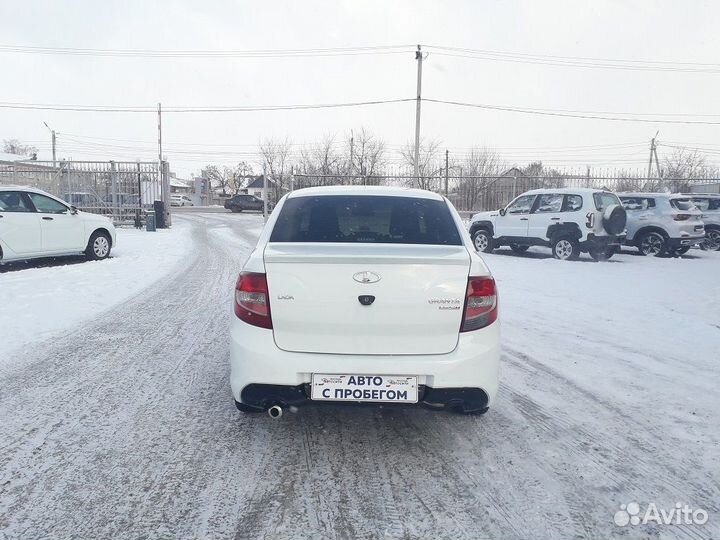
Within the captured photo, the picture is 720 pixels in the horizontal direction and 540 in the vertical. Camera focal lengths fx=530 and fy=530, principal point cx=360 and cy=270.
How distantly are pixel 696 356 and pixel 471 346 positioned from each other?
3486 millimetres

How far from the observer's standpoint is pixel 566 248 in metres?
13.0

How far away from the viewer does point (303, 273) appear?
304 centimetres

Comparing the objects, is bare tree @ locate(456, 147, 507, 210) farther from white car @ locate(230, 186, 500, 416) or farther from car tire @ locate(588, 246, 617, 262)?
white car @ locate(230, 186, 500, 416)

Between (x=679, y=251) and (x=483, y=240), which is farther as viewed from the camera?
(x=483, y=240)

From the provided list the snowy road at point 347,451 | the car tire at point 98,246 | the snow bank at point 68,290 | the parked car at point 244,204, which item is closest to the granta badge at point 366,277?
the snowy road at point 347,451

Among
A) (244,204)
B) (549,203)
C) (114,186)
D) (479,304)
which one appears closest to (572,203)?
(549,203)

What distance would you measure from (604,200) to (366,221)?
10431mm

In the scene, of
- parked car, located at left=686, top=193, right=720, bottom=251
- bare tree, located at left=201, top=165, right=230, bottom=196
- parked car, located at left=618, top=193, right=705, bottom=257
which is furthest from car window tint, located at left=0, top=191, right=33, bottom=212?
bare tree, located at left=201, top=165, right=230, bottom=196

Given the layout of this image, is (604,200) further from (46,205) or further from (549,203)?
(46,205)

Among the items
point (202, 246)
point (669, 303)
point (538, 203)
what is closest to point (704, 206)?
point (538, 203)

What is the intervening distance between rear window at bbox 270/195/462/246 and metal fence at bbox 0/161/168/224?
1909 centimetres

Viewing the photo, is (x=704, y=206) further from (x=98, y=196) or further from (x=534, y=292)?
(x=98, y=196)

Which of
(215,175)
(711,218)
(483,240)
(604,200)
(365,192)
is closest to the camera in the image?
(365,192)

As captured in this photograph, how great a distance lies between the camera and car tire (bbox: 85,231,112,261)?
11633mm
